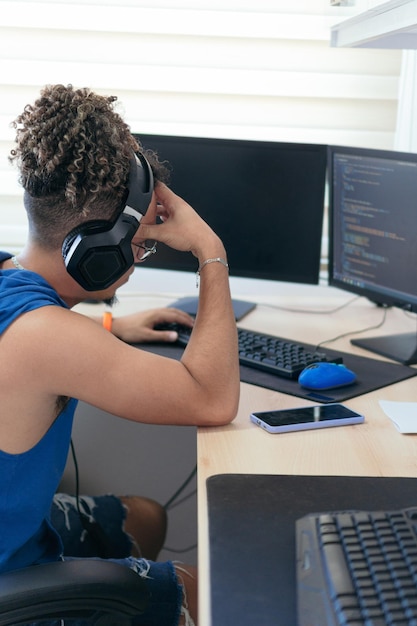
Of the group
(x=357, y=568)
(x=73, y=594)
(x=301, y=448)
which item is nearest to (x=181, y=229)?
(x=301, y=448)

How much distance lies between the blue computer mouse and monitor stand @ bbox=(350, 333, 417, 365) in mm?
232

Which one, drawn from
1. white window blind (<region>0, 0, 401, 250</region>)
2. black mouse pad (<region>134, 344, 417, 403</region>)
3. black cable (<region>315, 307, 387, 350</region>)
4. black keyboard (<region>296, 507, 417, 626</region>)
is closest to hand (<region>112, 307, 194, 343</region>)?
black mouse pad (<region>134, 344, 417, 403</region>)

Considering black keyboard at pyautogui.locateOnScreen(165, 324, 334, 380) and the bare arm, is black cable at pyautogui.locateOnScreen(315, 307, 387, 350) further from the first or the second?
the bare arm

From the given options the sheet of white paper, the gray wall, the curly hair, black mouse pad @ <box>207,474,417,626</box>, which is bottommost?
the gray wall

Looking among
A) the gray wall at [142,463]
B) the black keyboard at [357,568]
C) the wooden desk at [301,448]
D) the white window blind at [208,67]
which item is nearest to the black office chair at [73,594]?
the wooden desk at [301,448]

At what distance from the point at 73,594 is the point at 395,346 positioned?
3.29ft

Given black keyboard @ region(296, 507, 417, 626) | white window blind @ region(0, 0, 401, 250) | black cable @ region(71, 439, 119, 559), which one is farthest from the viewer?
white window blind @ region(0, 0, 401, 250)

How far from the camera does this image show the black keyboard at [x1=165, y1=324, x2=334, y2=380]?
161 cm

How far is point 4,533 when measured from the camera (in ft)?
4.04

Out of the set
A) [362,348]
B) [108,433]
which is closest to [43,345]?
[362,348]

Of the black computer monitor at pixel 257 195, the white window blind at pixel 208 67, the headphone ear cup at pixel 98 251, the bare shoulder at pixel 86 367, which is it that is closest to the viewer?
the bare shoulder at pixel 86 367

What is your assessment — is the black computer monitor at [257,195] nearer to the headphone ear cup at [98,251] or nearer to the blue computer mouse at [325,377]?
the blue computer mouse at [325,377]

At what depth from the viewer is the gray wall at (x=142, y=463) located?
7.68 feet

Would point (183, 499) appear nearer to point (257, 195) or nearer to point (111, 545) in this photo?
point (111, 545)
